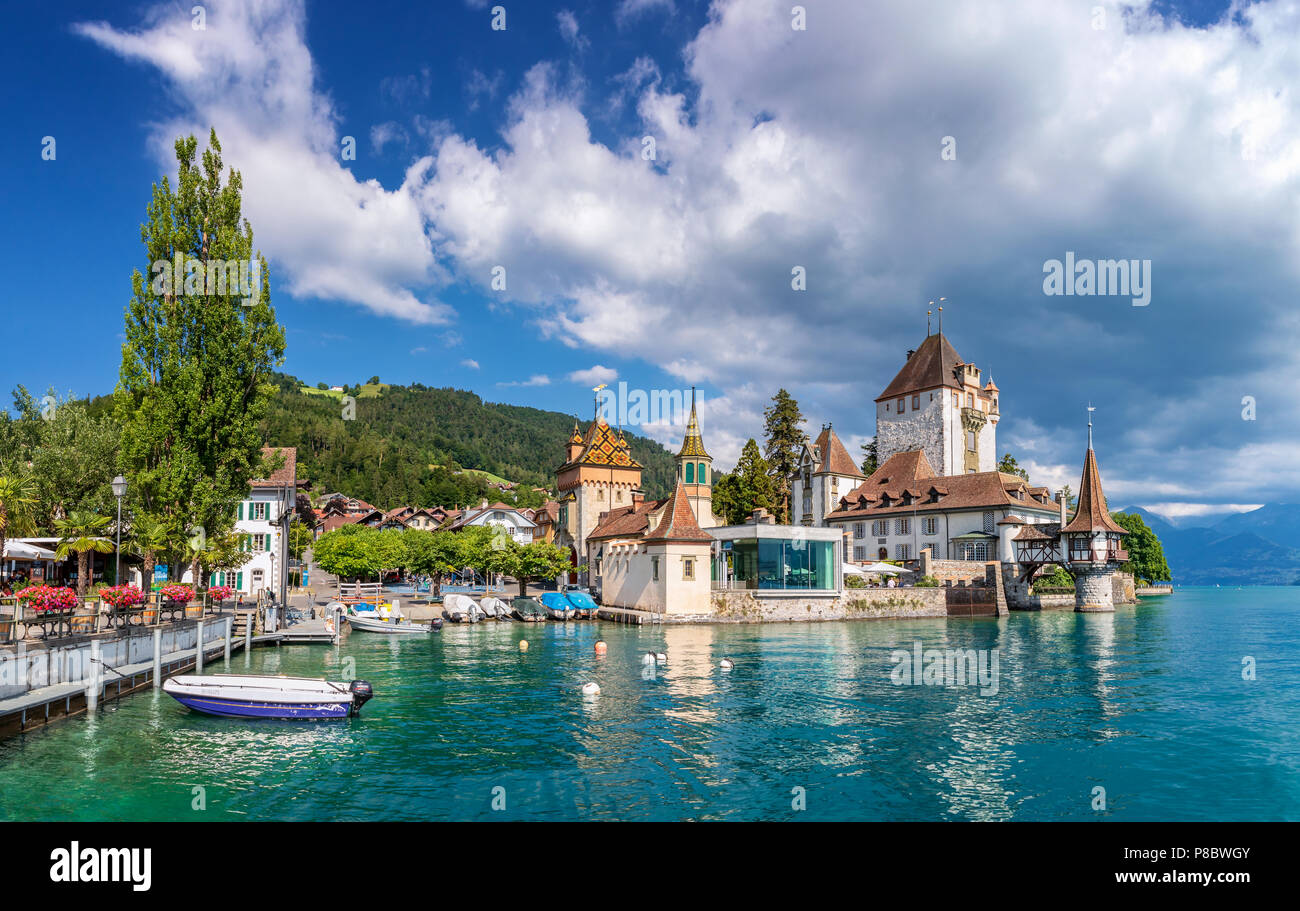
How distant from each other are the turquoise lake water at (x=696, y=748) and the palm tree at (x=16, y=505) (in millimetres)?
11880

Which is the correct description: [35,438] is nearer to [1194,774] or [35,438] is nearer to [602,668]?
[602,668]

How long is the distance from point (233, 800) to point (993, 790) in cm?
1489

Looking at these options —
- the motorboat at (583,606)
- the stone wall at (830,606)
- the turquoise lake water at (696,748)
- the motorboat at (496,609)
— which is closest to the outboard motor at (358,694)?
the turquoise lake water at (696,748)

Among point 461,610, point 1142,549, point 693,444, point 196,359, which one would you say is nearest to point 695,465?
point 693,444

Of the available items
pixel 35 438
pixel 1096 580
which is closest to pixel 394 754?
pixel 35 438

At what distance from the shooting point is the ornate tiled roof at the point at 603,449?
80.8 meters

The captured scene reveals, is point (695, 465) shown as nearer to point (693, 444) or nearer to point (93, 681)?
point (693, 444)

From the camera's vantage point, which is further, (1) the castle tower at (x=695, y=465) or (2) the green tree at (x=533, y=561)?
(1) the castle tower at (x=695, y=465)

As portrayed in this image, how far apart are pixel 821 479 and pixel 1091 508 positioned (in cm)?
2931

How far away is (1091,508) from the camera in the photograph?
65500mm

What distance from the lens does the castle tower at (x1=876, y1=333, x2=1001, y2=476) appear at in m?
92.4

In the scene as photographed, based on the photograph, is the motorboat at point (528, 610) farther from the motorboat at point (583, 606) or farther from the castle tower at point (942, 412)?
the castle tower at point (942, 412)

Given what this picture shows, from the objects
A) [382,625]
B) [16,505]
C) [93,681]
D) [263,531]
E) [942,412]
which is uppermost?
[942,412]
